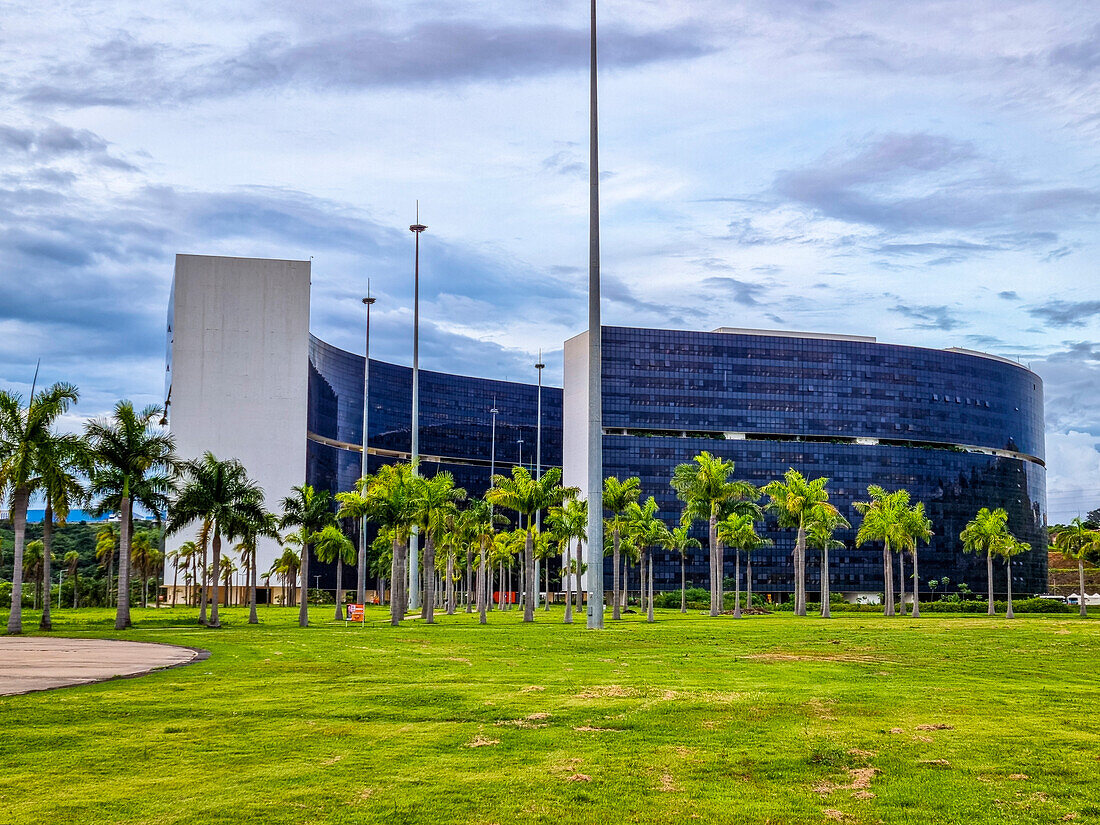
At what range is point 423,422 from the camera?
598ft

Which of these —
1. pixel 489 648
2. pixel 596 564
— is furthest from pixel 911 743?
pixel 596 564

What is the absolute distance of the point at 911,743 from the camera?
17.2 metres

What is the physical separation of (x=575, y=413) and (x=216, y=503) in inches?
4289

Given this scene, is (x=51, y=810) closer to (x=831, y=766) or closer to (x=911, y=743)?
(x=831, y=766)

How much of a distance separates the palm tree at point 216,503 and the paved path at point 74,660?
14.1m

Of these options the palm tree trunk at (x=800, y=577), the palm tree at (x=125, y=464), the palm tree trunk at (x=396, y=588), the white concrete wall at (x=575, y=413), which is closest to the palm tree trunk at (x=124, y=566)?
the palm tree at (x=125, y=464)

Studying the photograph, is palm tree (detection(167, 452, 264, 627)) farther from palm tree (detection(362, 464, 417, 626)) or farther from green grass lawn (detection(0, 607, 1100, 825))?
green grass lawn (detection(0, 607, 1100, 825))

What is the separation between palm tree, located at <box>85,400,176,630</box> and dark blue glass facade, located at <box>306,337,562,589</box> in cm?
9004

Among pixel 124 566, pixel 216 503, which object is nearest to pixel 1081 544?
pixel 216 503

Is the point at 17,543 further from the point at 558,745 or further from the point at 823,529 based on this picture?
the point at 823,529

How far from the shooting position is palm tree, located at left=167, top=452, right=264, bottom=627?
56375 millimetres

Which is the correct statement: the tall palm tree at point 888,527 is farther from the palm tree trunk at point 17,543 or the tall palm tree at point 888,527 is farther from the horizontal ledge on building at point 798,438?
the horizontal ledge on building at point 798,438

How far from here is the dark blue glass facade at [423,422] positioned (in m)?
154

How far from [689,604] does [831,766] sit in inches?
4326
